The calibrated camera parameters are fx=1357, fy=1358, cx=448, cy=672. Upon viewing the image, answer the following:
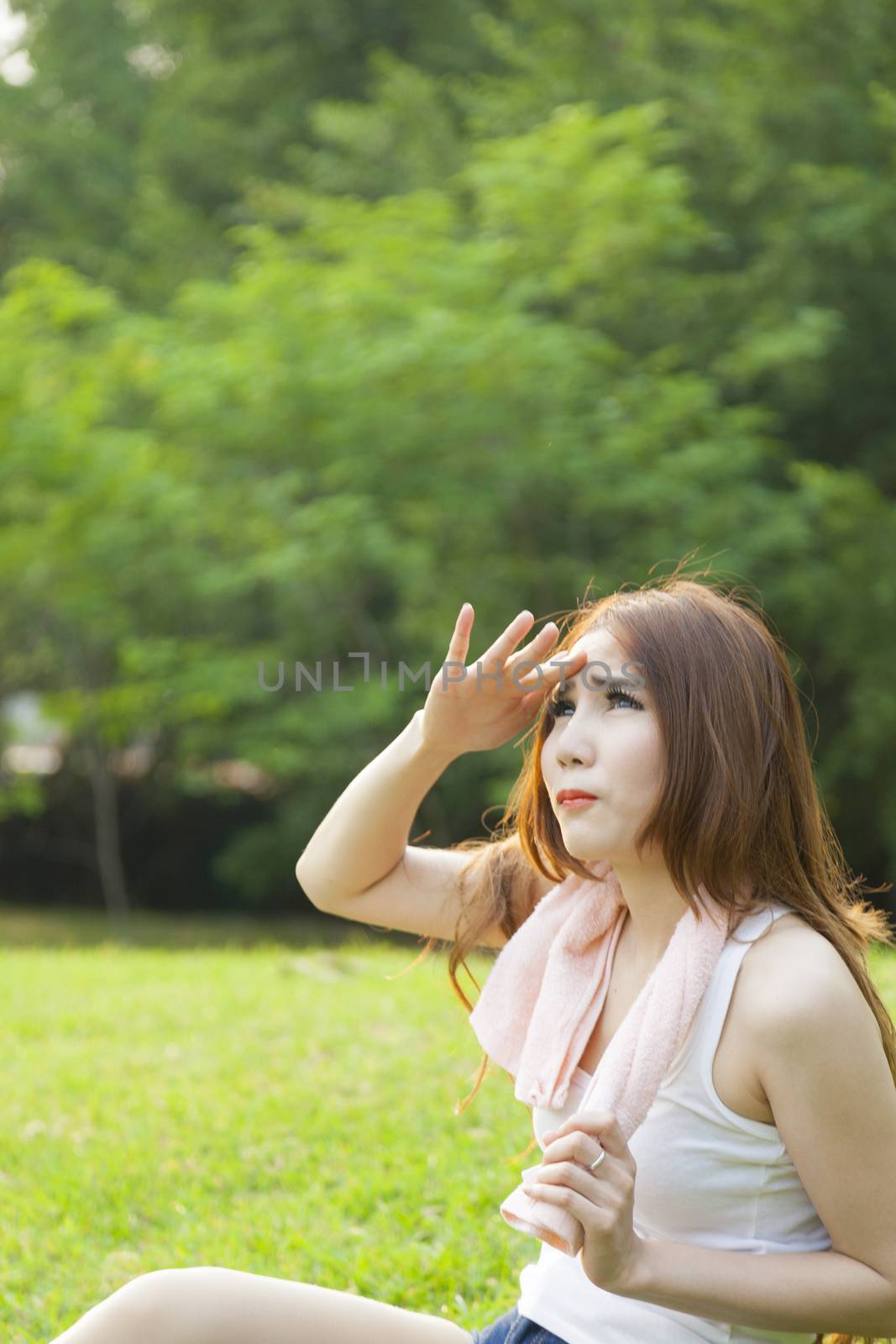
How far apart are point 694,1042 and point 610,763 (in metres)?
0.29

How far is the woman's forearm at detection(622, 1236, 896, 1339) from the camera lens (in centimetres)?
127

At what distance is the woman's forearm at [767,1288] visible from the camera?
1.27m

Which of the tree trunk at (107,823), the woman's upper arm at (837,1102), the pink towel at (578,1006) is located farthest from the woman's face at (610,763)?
the tree trunk at (107,823)

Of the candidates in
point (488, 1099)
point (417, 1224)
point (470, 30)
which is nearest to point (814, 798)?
point (417, 1224)

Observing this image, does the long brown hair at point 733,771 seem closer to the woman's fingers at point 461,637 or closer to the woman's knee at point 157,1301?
the woman's fingers at point 461,637

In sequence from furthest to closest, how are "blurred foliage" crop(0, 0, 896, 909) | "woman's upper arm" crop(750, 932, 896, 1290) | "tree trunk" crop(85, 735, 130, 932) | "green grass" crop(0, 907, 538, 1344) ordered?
"tree trunk" crop(85, 735, 130, 932) → "blurred foliage" crop(0, 0, 896, 909) → "green grass" crop(0, 907, 538, 1344) → "woman's upper arm" crop(750, 932, 896, 1290)

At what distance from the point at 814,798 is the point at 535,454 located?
9181 mm

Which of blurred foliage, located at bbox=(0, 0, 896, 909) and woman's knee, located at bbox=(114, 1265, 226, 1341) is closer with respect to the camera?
woman's knee, located at bbox=(114, 1265, 226, 1341)

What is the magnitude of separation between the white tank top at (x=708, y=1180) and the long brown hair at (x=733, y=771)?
0.24ft

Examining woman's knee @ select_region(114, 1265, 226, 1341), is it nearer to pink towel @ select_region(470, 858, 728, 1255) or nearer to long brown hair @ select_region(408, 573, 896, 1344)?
pink towel @ select_region(470, 858, 728, 1255)

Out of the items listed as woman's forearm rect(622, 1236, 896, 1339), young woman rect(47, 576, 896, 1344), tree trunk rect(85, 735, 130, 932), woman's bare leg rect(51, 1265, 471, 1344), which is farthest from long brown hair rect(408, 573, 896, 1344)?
tree trunk rect(85, 735, 130, 932)

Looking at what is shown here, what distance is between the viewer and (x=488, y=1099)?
3646 millimetres

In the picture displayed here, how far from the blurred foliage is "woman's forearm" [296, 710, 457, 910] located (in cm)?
850

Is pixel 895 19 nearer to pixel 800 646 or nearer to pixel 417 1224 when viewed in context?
pixel 800 646
